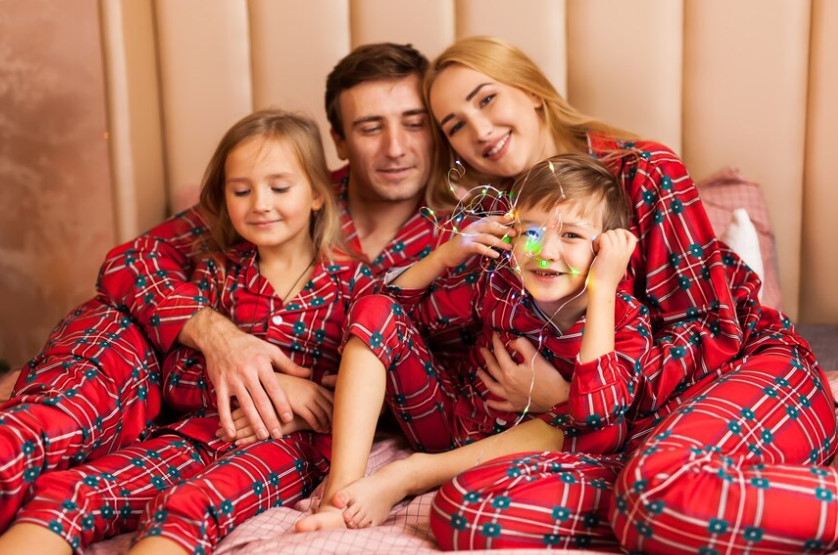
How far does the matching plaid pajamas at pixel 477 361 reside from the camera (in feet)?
5.15

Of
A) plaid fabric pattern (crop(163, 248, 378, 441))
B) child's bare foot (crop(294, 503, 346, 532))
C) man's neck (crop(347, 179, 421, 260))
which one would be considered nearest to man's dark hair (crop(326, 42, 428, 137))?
man's neck (crop(347, 179, 421, 260))

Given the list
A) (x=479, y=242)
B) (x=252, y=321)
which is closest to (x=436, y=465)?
(x=479, y=242)

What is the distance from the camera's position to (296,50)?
2646 millimetres

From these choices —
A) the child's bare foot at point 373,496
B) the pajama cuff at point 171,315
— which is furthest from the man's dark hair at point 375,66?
the child's bare foot at point 373,496

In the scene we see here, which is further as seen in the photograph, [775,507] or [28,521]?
[28,521]

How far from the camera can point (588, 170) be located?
1750 mm

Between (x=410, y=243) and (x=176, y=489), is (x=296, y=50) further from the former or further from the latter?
(x=176, y=489)

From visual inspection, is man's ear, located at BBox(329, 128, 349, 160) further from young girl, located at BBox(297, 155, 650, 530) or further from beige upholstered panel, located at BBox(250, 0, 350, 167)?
young girl, located at BBox(297, 155, 650, 530)

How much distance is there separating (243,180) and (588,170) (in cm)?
79

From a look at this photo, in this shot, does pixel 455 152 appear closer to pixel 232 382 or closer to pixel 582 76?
pixel 582 76

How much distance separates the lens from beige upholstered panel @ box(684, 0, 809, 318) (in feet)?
7.73

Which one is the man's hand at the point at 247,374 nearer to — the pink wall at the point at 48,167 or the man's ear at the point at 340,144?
the man's ear at the point at 340,144

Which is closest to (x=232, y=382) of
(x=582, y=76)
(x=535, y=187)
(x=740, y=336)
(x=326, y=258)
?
(x=326, y=258)

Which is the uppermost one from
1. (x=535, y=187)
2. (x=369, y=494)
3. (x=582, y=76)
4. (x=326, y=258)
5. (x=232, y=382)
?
(x=582, y=76)
